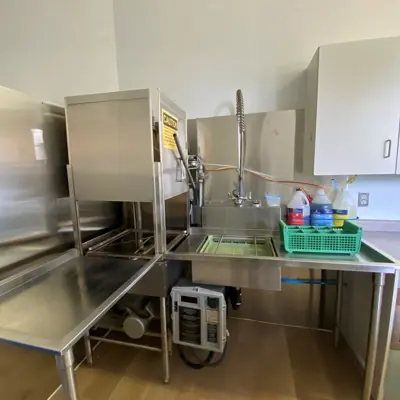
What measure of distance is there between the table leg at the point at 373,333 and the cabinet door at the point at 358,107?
2.25 feet

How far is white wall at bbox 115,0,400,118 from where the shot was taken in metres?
1.70

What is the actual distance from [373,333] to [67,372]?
1332 millimetres

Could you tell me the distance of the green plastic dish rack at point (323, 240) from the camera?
4.21 ft

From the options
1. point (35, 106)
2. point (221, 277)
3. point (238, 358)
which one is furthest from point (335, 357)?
point (35, 106)

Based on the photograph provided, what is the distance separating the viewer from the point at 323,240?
4.30ft

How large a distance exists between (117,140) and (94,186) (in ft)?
0.92

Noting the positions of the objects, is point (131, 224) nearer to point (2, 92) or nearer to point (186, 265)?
point (186, 265)

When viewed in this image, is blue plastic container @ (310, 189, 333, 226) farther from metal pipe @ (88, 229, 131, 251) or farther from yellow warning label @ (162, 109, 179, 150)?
metal pipe @ (88, 229, 131, 251)

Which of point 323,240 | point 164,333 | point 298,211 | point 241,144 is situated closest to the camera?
point 323,240

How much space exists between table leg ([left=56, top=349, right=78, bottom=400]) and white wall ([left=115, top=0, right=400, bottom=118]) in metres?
1.77

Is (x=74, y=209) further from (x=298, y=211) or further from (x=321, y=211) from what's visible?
(x=321, y=211)

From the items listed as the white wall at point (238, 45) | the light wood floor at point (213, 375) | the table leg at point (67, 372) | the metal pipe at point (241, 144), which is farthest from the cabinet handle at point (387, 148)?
the table leg at point (67, 372)

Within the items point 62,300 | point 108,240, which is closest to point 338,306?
point 108,240

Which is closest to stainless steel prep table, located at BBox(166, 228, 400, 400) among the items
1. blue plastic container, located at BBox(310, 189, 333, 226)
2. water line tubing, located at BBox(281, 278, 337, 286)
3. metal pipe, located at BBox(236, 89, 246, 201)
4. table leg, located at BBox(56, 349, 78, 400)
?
blue plastic container, located at BBox(310, 189, 333, 226)
